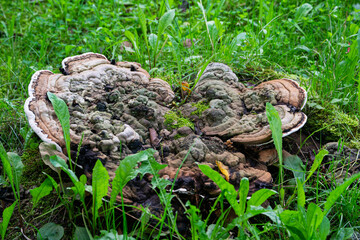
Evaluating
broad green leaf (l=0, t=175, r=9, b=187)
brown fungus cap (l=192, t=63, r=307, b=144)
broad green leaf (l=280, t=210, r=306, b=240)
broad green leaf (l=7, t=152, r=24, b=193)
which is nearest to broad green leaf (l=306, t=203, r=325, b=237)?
broad green leaf (l=280, t=210, r=306, b=240)

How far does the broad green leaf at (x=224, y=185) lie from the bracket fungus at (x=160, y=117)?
17cm

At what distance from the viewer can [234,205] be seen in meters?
1.97

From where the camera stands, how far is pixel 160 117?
2.60 meters

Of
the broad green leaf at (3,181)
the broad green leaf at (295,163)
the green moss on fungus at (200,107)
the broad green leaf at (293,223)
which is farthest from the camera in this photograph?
the green moss on fungus at (200,107)

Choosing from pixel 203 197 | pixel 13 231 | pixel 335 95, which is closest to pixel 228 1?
pixel 335 95

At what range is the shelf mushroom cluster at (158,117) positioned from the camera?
7.36ft

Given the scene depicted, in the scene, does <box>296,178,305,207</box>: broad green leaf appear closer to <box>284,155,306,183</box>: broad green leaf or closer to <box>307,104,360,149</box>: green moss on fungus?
<box>284,155,306,183</box>: broad green leaf

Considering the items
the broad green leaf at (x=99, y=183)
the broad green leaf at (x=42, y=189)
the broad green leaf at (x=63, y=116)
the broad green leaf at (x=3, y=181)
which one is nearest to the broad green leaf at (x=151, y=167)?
the broad green leaf at (x=99, y=183)

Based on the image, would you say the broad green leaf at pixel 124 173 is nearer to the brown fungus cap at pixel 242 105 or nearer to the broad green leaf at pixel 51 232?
the broad green leaf at pixel 51 232

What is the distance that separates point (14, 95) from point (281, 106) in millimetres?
2717

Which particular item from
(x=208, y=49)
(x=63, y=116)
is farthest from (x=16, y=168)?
(x=208, y=49)

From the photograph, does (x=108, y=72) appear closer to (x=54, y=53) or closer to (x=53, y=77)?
(x=53, y=77)

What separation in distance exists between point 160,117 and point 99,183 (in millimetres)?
803

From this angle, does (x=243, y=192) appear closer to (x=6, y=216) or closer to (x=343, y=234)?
(x=343, y=234)
